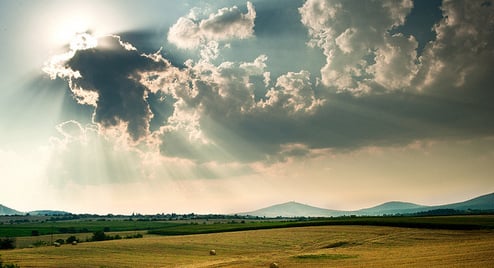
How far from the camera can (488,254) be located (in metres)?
40.2

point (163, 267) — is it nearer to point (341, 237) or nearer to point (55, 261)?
point (55, 261)

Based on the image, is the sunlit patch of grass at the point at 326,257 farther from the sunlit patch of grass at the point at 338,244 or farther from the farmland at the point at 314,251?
the sunlit patch of grass at the point at 338,244

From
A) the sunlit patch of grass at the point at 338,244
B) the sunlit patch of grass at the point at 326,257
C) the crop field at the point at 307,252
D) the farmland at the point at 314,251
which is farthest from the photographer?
the sunlit patch of grass at the point at 338,244

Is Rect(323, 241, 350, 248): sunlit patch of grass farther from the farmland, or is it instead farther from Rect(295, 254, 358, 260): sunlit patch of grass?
Rect(295, 254, 358, 260): sunlit patch of grass

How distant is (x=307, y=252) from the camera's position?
59281 millimetres

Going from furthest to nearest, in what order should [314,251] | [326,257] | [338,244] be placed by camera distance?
[338,244] → [314,251] → [326,257]

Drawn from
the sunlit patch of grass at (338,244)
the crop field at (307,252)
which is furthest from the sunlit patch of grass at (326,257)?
the sunlit patch of grass at (338,244)

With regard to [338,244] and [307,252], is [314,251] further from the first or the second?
[338,244]

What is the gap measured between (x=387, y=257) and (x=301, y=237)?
32438 millimetres

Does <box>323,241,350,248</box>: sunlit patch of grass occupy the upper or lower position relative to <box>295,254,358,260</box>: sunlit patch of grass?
upper

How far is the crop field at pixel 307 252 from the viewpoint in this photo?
43688mm

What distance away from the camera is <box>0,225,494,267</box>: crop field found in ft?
143

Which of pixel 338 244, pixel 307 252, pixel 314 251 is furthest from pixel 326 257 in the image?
pixel 338 244

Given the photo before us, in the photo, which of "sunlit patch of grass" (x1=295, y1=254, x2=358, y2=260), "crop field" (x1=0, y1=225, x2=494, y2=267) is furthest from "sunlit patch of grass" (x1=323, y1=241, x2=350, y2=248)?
"sunlit patch of grass" (x1=295, y1=254, x2=358, y2=260)
